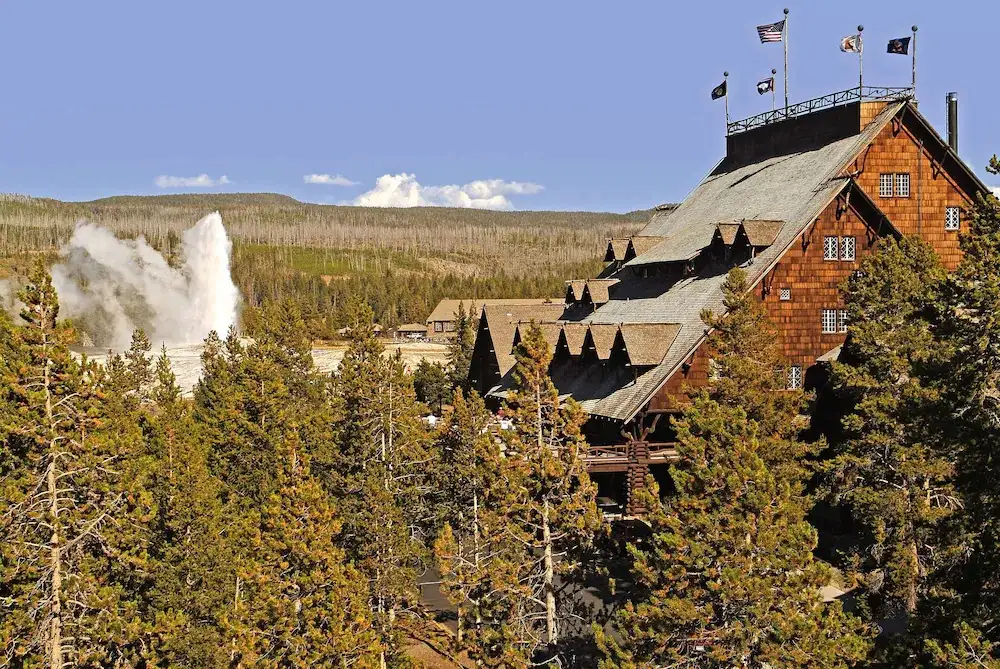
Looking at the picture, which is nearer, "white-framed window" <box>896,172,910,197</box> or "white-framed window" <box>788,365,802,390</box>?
"white-framed window" <box>788,365,802,390</box>

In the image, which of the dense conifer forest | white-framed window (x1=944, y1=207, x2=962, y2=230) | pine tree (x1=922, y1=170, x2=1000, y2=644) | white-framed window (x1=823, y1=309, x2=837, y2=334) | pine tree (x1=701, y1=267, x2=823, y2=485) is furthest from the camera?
white-framed window (x1=944, y1=207, x2=962, y2=230)

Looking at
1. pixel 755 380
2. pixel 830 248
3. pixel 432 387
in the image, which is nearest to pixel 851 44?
pixel 830 248

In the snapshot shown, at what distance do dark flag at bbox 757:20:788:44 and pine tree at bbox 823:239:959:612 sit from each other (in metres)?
27.4

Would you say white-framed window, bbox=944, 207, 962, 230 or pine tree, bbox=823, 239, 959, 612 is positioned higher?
white-framed window, bbox=944, 207, 962, 230

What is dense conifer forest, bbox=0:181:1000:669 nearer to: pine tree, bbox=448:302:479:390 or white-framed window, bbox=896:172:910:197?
white-framed window, bbox=896:172:910:197

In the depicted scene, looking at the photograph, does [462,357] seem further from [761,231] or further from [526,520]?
[526,520]

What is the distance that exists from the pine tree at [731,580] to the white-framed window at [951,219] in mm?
32013

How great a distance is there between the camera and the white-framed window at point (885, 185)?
4644cm

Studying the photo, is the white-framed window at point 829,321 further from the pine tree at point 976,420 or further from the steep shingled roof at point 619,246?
the pine tree at point 976,420

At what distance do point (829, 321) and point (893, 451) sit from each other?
15107 mm

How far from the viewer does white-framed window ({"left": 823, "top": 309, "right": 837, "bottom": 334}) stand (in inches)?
1663

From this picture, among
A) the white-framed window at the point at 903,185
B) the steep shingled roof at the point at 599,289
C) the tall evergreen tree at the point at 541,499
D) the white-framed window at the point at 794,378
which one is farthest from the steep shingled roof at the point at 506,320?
the tall evergreen tree at the point at 541,499

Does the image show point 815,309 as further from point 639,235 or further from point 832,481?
point 639,235

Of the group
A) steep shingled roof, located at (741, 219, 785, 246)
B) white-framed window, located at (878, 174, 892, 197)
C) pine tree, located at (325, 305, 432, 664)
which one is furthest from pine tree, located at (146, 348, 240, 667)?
white-framed window, located at (878, 174, 892, 197)
